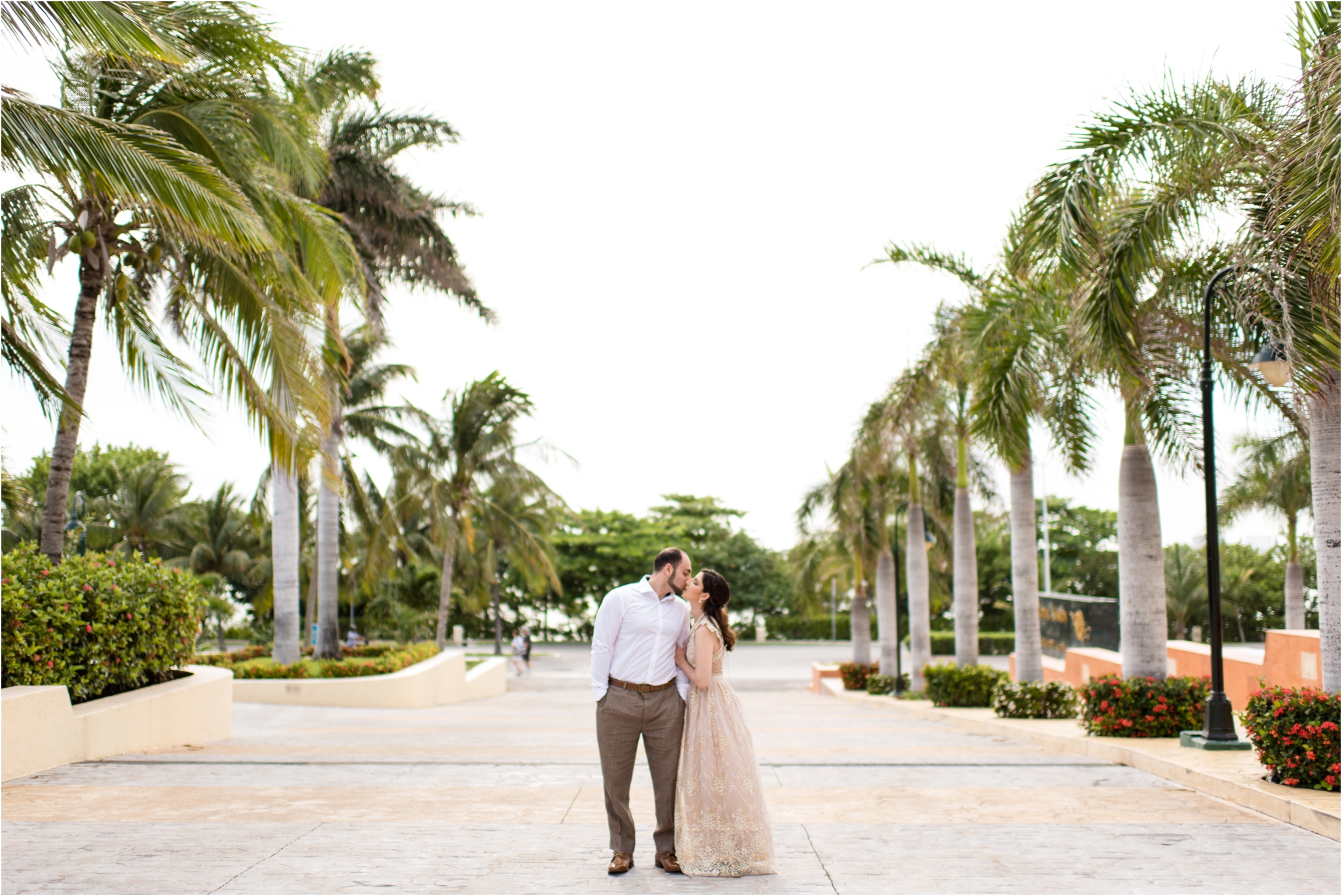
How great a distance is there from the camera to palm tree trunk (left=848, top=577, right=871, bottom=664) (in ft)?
104

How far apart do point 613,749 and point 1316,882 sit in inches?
141

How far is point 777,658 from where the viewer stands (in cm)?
4909

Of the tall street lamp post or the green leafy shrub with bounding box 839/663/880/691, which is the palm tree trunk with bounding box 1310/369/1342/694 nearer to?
the tall street lamp post

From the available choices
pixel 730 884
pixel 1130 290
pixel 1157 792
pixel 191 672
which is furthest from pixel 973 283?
pixel 730 884

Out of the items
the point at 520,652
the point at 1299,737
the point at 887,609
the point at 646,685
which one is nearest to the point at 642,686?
the point at 646,685

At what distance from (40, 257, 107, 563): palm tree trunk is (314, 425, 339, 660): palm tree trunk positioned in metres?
9.33

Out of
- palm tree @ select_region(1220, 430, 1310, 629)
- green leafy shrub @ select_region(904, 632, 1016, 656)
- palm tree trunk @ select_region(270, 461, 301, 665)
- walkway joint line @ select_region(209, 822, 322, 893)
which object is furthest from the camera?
green leafy shrub @ select_region(904, 632, 1016, 656)

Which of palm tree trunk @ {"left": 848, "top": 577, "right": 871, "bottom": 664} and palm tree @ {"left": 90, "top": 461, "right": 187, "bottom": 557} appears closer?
palm tree trunk @ {"left": 848, "top": 577, "right": 871, "bottom": 664}

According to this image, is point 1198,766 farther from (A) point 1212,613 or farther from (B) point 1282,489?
(B) point 1282,489

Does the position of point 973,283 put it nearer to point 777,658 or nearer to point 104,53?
point 104,53

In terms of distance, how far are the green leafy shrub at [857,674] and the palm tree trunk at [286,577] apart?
15263 mm

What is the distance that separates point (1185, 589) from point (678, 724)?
4963 cm

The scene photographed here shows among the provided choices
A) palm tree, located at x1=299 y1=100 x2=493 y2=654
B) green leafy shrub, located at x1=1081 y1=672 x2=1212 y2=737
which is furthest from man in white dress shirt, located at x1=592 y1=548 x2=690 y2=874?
palm tree, located at x1=299 y1=100 x2=493 y2=654

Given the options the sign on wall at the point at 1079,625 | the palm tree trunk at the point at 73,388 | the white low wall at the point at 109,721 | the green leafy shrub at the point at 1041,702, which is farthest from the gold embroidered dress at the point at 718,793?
the sign on wall at the point at 1079,625
